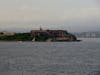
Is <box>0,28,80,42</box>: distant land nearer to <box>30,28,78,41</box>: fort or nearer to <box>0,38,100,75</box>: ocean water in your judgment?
<box>30,28,78,41</box>: fort

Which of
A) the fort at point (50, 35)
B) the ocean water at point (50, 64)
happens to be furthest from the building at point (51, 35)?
the ocean water at point (50, 64)

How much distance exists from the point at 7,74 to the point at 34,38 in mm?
104664

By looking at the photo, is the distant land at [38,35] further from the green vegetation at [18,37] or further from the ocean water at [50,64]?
the ocean water at [50,64]

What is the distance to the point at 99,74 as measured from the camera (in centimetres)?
2642

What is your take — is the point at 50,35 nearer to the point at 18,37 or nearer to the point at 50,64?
the point at 18,37

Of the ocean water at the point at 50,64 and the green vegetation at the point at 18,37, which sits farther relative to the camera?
the green vegetation at the point at 18,37

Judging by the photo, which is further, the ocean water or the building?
the building

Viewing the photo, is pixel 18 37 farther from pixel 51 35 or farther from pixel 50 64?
pixel 50 64

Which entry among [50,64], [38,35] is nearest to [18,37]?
[38,35]

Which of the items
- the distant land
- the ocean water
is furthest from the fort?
the ocean water

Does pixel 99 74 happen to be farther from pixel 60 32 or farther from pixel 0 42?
pixel 0 42

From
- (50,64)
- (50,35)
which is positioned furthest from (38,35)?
(50,64)

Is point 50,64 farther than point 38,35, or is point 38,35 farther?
point 38,35

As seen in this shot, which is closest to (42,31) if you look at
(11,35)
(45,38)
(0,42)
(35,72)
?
(45,38)
